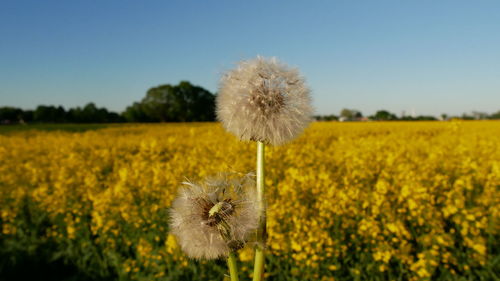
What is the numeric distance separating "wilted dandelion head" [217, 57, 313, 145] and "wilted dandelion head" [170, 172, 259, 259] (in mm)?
133

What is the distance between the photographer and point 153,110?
5403 centimetres

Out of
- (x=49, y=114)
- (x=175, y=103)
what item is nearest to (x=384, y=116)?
(x=175, y=103)

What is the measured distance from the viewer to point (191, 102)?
5338 centimetres

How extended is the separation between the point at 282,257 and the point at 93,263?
92.5 inches

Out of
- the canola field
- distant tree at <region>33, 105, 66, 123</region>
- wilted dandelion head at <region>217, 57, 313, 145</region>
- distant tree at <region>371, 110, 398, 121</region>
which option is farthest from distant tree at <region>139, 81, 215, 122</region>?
wilted dandelion head at <region>217, 57, 313, 145</region>

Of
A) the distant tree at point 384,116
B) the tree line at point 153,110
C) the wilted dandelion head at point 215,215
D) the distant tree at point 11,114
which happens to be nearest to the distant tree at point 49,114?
the tree line at point 153,110

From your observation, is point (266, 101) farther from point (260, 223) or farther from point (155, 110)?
point (155, 110)

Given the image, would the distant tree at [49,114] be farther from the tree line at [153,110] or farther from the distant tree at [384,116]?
the distant tree at [384,116]

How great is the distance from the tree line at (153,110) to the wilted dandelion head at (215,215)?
48850 millimetres

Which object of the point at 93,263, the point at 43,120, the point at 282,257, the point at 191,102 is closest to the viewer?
the point at 282,257

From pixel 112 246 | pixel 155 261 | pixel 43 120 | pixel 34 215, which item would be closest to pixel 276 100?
pixel 155 261

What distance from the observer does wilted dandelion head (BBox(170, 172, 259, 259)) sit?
69 cm

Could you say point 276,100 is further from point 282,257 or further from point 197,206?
point 282,257

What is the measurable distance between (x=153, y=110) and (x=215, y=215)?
55.7m
